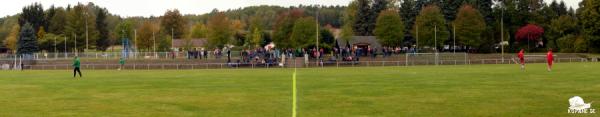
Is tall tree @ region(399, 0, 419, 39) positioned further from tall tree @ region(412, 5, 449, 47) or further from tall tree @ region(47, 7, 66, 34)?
tall tree @ region(47, 7, 66, 34)

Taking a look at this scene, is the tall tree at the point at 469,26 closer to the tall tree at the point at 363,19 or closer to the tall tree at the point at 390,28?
the tall tree at the point at 390,28

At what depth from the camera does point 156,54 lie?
244 feet

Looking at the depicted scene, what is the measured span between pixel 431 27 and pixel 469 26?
15.6ft

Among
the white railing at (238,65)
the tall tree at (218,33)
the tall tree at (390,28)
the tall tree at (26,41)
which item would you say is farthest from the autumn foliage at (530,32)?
the tall tree at (26,41)

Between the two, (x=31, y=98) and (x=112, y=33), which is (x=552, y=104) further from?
(x=112, y=33)

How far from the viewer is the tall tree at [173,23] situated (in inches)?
4570

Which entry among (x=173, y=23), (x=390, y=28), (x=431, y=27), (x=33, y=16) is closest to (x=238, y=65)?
(x=390, y=28)

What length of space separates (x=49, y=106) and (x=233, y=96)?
197 inches

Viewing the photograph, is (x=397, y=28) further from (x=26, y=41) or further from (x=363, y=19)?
(x=26, y=41)

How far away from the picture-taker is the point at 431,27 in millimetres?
90125

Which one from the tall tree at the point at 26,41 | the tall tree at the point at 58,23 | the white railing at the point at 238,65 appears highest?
the tall tree at the point at 58,23

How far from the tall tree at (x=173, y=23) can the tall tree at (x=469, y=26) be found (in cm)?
4760

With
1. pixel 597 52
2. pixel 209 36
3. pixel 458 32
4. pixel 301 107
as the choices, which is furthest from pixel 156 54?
pixel 301 107

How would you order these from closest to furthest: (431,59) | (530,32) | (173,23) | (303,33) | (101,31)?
(431,59) < (303,33) < (530,32) < (101,31) < (173,23)
